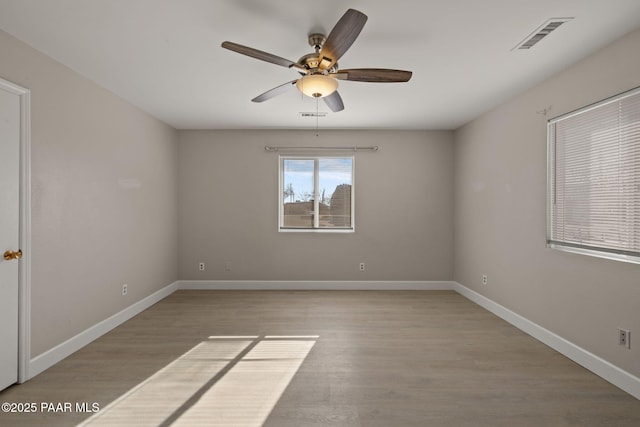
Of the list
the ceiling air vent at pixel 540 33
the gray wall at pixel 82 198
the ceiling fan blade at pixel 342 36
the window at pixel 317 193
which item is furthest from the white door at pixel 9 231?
the ceiling air vent at pixel 540 33

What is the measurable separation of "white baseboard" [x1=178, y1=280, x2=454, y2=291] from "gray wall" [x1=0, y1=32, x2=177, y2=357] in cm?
87

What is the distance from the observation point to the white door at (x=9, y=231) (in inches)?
87.5

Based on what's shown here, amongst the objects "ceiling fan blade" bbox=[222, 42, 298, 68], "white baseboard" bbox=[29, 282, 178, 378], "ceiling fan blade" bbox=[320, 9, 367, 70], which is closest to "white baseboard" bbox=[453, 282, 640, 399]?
"ceiling fan blade" bbox=[320, 9, 367, 70]

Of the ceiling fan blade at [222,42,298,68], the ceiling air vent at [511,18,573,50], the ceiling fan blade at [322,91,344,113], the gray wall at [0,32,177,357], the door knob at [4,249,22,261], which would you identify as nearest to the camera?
the ceiling fan blade at [222,42,298,68]

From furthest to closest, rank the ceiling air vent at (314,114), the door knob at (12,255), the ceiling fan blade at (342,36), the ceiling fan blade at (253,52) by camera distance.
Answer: the ceiling air vent at (314,114), the door knob at (12,255), the ceiling fan blade at (253,52), the ceiling fan blade at (342,36)

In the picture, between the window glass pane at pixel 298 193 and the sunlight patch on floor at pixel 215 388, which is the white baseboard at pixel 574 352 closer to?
the sunlight patch on floor at pixel 215 388

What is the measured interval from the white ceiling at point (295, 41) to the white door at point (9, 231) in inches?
23.5

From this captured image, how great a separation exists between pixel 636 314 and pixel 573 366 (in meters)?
0.68

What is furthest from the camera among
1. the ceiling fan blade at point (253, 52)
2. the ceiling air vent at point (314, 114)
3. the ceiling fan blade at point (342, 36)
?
the ceiling air vent at point (314, 114)

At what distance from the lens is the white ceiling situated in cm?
200

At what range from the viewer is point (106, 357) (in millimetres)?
2783

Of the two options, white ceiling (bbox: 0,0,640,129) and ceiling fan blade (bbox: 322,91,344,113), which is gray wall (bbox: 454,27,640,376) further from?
ceiling fan blade (bbox: 322,91,344,113)

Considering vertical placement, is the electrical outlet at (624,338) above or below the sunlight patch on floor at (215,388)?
above

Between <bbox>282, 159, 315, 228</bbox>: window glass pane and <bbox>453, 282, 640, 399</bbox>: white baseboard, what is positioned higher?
<bbox>282, 159, 315, 228</bbox>: window glass pane
